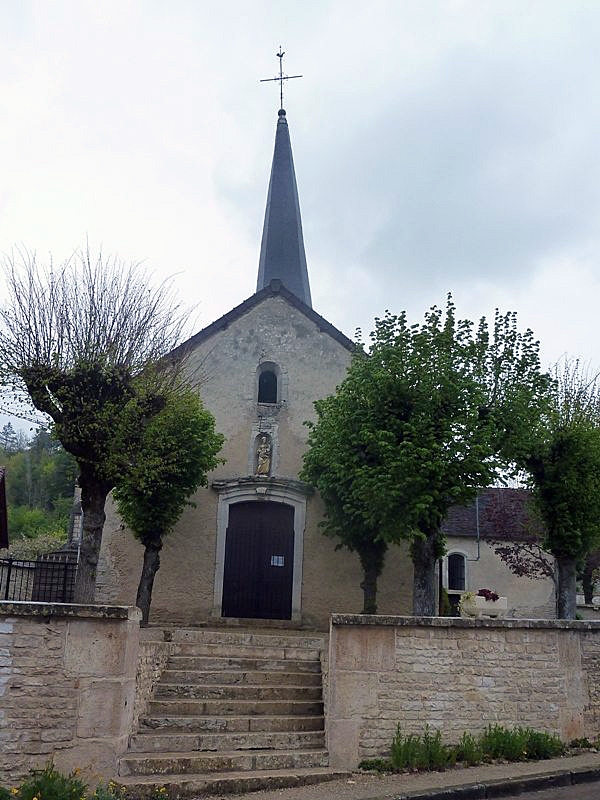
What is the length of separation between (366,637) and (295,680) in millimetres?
1599

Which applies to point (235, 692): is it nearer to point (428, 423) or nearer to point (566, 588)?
point (428, 423)

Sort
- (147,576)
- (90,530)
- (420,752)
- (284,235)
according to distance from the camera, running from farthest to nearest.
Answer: (284,235), (147,576), (90,530), (420,752)

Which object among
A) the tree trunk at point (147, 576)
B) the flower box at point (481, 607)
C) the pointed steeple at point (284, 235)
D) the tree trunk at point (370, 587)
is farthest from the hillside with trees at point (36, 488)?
the flower box at point (481, 607)

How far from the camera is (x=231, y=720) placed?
25.0 feet

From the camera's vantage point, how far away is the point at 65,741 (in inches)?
251

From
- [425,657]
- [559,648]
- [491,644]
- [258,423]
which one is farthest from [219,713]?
[258,423]

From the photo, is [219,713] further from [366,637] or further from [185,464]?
[185,464]

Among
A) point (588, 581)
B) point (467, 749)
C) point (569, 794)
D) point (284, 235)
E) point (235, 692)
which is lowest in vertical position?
point (569, 794)

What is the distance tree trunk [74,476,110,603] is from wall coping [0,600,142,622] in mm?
2686

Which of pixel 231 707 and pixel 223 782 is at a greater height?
pixel 231 707

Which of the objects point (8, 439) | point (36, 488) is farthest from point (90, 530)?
point (8, 439)

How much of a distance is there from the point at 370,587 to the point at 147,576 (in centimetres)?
408

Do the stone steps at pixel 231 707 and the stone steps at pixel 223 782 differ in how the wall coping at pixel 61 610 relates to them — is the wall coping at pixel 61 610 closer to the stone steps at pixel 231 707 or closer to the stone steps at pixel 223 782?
the stone steps at pixel 223 782

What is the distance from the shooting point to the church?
13.9 metres
